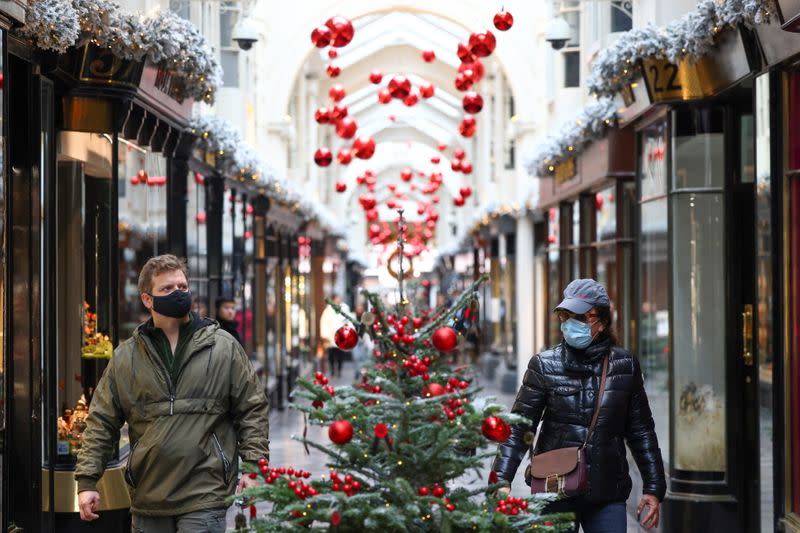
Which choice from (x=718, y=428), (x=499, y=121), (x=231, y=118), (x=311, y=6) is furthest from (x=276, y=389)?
(x=718, y=428)

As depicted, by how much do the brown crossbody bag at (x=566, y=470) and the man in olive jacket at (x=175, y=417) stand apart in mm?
1078

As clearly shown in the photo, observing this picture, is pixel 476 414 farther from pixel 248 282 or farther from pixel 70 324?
pixel 248 282

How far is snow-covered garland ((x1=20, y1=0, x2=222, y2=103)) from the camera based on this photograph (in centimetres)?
721

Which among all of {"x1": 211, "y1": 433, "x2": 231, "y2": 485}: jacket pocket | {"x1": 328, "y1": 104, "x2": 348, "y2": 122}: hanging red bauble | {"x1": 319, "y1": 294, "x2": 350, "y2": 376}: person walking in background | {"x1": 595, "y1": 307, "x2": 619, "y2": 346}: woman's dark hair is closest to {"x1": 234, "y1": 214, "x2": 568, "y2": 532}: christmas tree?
{"x1": 211, "y1": 433, "x2": 231, "y2": 485}: jacket pocket

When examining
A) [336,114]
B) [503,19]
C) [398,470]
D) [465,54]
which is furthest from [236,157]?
[398,470]

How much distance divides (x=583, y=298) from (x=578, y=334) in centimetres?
17

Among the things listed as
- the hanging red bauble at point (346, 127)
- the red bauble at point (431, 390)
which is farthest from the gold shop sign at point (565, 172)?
the red bauble at point (431, 390)

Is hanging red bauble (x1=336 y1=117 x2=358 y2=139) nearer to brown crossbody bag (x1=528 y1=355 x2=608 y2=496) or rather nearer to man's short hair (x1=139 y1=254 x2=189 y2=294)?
man's short hair (x1=139 y1=254 x2=189 y2=294)

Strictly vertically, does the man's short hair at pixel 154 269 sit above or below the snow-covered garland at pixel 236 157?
below

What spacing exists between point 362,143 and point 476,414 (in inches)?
489

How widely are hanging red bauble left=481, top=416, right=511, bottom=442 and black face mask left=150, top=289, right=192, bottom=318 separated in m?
1.42

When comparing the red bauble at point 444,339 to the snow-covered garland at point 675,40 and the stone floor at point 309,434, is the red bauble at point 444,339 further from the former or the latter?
the snow-covered garland at point 675,40

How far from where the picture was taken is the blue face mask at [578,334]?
17.4 ft

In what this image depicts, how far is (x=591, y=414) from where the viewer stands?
208 inches
